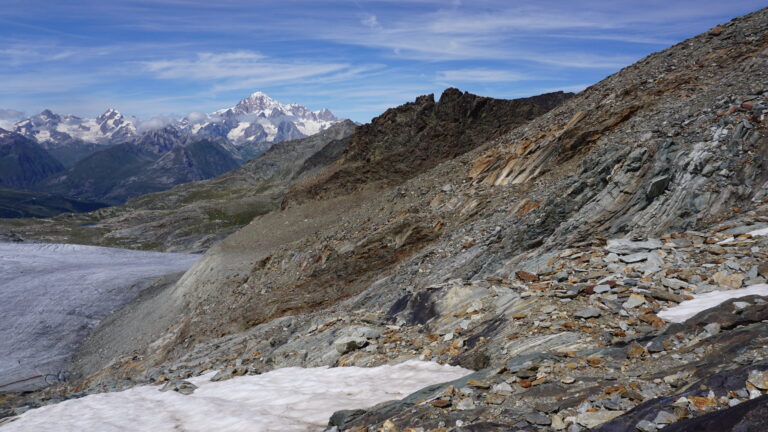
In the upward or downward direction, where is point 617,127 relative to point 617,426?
upward

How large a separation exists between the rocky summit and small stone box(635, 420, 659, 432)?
0.04m

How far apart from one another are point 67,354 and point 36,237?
167 m

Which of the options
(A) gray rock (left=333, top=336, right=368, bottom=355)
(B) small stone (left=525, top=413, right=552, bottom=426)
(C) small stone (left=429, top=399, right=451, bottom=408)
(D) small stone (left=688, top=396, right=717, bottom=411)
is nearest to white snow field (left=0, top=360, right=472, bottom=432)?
(A) gray rock (left=333, top=336, right=368, bottom=355)

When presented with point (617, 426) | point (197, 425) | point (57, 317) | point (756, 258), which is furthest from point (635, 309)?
point (57, 317)

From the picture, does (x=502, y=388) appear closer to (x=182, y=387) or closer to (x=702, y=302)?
(x=702, y=302)

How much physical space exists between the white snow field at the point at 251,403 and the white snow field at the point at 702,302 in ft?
16.3

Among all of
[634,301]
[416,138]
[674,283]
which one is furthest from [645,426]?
[416,138]

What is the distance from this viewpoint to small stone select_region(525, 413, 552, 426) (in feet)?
23.6

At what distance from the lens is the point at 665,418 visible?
242 inches

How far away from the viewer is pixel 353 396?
1159 centimetres

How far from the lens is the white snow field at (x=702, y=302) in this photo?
10242mm

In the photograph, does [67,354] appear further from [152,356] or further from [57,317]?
[152,356]

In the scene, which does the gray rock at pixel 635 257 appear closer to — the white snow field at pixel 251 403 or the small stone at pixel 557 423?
the white snow field at pixel 251 403

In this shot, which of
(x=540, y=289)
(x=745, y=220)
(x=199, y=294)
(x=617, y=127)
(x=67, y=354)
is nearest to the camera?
(x=540, y=289)
